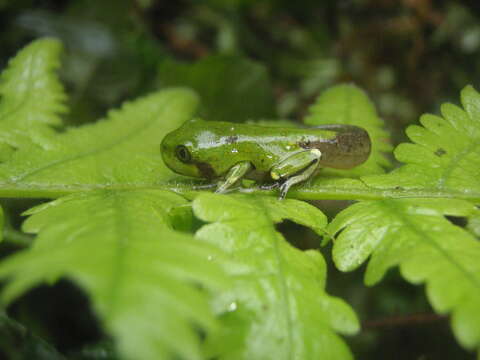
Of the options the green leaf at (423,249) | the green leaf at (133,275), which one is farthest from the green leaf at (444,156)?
the green leaf at (133,275)

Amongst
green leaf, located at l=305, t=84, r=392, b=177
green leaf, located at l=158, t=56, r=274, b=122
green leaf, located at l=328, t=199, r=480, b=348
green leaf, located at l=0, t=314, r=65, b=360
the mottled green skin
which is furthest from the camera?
green leaf, located at l=158, t=56, r=274, b=122

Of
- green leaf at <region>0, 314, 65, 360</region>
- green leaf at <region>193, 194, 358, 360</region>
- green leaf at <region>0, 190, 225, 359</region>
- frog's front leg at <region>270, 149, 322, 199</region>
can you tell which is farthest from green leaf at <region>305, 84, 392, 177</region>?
green leaf at <region>0, 314, 65, 360</region>

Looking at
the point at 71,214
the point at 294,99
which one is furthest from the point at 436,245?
the point at 294,99

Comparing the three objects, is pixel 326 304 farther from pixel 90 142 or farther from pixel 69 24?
pixel 69 24

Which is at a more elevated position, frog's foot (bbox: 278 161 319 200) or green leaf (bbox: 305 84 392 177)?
green leaf (bbox: 305 84 392 177)

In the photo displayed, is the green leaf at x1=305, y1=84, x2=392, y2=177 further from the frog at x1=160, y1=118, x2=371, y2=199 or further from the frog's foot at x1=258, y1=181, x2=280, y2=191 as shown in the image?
the frog's foot at x1=258, y1=181, x2=280, y2=191

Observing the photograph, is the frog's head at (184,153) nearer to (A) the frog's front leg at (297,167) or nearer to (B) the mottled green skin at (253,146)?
(B) the mottled green skin at (253,146)

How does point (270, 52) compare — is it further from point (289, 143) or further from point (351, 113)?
point (289, 143)
